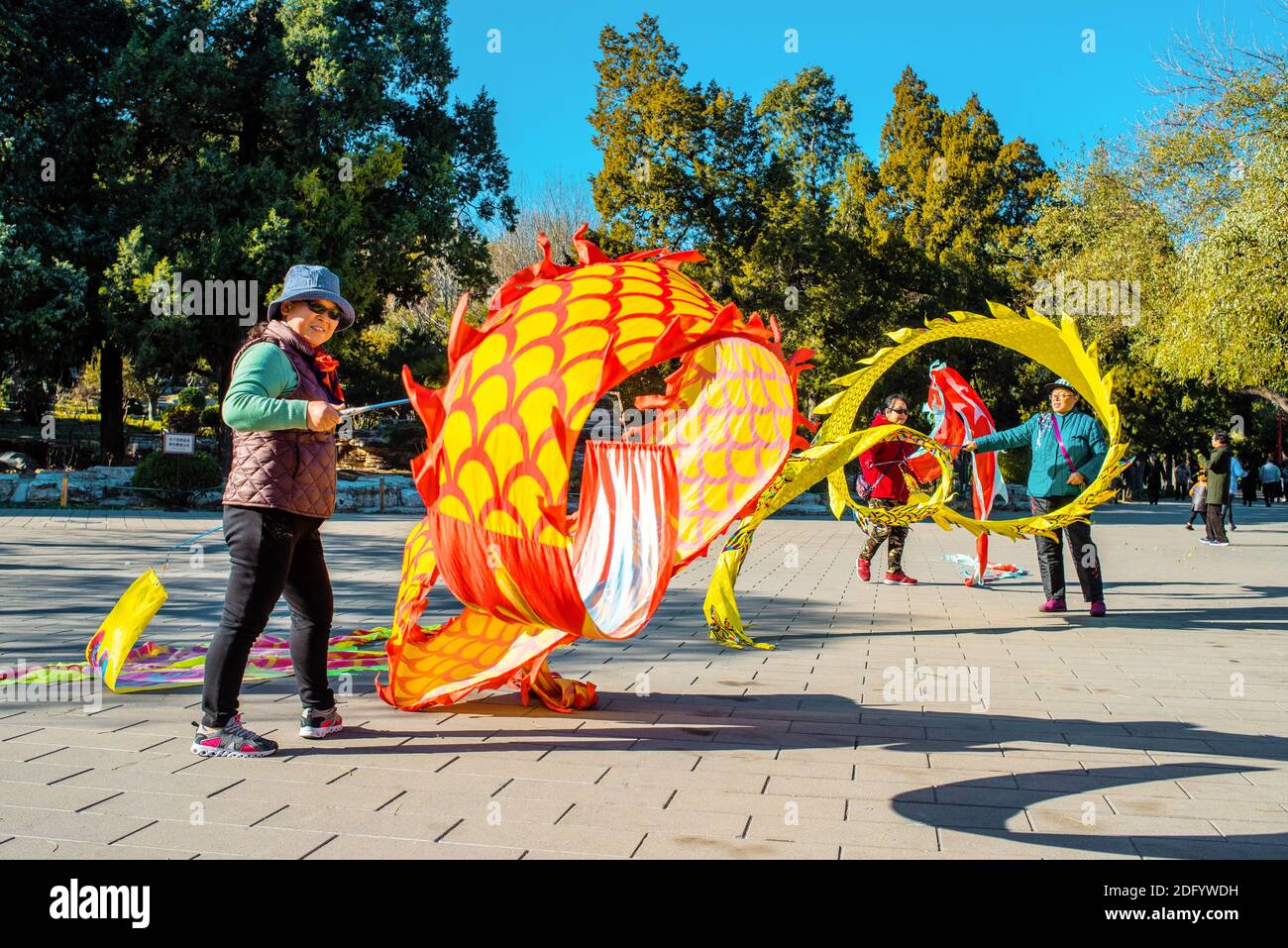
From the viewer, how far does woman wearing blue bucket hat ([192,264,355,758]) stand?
427 centimetres

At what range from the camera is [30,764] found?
422cm

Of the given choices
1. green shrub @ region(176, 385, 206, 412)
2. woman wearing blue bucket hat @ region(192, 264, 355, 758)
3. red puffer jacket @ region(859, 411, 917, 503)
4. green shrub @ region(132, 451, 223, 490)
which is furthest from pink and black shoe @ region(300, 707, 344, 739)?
green shrub @ region(176, 385, 206, 412)

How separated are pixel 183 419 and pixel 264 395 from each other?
3190 centimetres

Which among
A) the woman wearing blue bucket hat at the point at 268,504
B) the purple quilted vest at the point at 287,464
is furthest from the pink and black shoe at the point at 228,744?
the purple quilted vest at the point at 287,464

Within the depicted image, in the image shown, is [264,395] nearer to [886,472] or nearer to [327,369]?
[327,369]

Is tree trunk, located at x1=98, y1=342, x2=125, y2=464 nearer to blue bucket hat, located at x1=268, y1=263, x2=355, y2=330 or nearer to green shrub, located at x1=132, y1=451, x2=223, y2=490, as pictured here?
green shrub, located at x1=132, y1=451, x2=223, y2=490

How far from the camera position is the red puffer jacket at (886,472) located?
10.6 m

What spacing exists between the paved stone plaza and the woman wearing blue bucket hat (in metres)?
0.29

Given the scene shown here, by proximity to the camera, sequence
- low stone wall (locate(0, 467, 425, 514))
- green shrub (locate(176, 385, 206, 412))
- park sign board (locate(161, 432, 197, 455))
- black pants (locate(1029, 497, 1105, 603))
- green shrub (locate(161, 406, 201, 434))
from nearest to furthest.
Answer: black pants (locate(1029, 497, 1105, 603))
park sign board (locate(161, 432, 197, 455))
low stone wall (locate(0, 467, 425, 514))
green shrub (locate(161, 406, 201, 434))
green shrub (locate(176, 385, 206, 412))

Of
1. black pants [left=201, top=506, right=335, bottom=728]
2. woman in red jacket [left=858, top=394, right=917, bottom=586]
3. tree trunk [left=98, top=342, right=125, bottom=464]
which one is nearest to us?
black pants [left=201, top=506, right=335, bottom=728]

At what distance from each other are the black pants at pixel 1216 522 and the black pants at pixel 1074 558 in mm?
9689

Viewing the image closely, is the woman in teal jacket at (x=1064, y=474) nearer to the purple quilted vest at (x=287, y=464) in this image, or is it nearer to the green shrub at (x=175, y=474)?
the purple quilted vest at (x=287, y=464)
